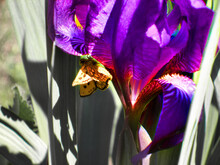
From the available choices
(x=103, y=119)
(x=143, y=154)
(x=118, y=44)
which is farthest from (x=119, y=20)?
(x=103, y=119)

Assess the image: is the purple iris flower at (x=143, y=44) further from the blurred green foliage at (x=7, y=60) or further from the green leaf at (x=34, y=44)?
the blurred green foliage at (x=7, y=60)

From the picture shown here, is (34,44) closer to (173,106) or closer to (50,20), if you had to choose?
(50,20)

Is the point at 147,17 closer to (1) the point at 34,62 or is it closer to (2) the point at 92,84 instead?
(2) the point at 92,84

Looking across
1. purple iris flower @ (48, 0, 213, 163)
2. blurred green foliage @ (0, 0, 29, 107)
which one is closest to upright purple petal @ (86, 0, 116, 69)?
purple iris flower @ (48, 0, 213, 163)

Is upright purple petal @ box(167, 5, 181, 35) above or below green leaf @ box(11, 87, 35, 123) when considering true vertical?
above

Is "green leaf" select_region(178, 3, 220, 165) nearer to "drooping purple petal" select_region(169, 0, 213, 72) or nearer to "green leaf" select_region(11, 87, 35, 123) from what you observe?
"drooping purple petal" select_region(169, 0, 213, 72)

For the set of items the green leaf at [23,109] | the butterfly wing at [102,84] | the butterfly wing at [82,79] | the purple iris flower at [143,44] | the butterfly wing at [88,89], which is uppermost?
the purple iris flower at [143,44]

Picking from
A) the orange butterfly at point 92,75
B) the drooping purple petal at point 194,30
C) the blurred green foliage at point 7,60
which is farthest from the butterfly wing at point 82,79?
the blurred green foliage at point 7,60
